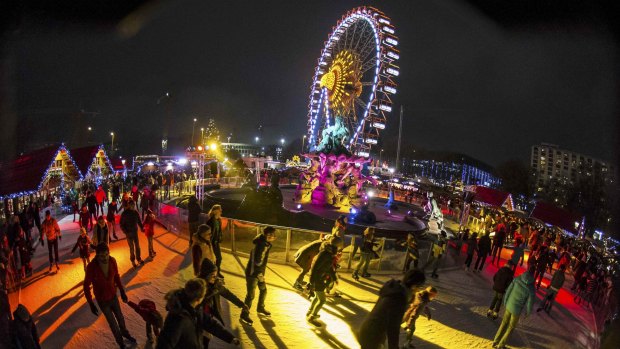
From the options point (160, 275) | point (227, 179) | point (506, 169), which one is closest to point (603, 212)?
point (506, 169)

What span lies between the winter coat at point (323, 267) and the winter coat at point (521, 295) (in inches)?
128

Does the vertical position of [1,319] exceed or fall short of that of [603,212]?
it exceeds it

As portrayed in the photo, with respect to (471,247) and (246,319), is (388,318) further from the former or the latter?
(471,247)

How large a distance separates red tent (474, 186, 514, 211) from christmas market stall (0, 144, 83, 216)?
2950cm

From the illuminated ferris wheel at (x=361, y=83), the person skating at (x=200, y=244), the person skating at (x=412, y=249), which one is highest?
the illuminated ferris wheel at (x=361, y=83)

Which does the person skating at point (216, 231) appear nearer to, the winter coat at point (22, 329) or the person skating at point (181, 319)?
the winter coat at point (22, 329)

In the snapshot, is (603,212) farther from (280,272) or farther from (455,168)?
(455,168)

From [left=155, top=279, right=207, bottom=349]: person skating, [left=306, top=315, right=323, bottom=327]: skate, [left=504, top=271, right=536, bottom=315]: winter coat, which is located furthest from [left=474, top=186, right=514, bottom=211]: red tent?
[left=155, top=279, right=207, bottom=349]: person skating

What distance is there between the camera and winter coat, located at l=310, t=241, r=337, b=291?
5.55 metres

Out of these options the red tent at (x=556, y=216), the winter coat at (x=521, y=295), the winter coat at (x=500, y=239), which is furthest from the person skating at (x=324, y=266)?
the red tent at (x=556, y=216)

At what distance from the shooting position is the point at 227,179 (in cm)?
2608

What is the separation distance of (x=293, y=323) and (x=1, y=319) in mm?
4170

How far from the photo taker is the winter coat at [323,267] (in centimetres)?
555

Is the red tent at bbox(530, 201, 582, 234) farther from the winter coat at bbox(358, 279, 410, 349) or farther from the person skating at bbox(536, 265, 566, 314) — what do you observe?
the winter coat at bbox(358, 279, 410, 349)
